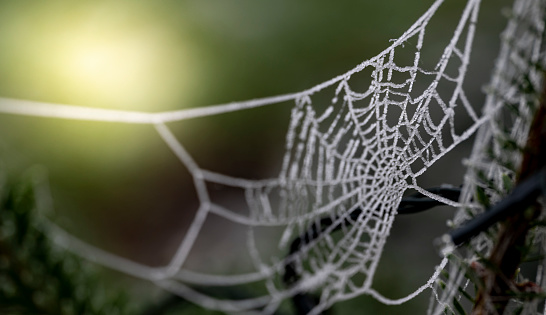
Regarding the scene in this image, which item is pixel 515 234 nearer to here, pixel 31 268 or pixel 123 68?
pixel 31 268

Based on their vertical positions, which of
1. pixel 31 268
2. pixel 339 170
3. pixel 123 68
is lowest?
pixel 31 268

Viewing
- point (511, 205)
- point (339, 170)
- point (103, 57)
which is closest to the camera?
point (511, 205)

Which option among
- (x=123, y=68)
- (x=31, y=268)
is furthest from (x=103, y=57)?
(x=31, y=268)

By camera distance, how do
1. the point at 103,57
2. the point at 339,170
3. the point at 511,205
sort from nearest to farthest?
the point at 511,205 → the point at 339,170 → the point at 103,57

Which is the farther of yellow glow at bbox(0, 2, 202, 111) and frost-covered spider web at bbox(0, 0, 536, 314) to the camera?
yellow glow at bbox(0, 2, 202, 111)

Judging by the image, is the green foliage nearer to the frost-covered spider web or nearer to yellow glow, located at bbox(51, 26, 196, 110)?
the frost-covered spider web

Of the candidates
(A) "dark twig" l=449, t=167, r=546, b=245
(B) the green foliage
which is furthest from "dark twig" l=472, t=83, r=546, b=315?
(B) the green foliage
